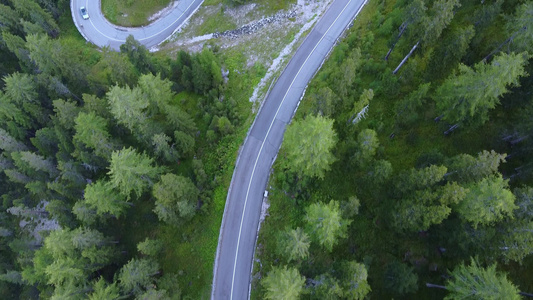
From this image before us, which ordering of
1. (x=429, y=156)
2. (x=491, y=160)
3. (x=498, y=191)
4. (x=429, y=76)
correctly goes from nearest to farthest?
(x=498, y=191) < (x=491, y=160) < (x=429, y=156) < (x=429, y=76)

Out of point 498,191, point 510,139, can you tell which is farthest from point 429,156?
point 510,139

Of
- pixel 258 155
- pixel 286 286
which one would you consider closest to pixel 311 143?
pixel 258 155

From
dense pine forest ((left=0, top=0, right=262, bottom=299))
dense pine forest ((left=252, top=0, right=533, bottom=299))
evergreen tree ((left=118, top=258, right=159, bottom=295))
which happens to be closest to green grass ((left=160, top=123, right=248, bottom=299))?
dense pine forest ((left=0, top=0, right=262, bottom=299))

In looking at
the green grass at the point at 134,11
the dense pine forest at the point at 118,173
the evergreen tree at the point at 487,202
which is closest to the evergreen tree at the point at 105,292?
the dense pine forest at the point at 118,173

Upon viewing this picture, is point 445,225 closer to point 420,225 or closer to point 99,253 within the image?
point 420,225

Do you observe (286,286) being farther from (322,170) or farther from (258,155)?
(258,155)

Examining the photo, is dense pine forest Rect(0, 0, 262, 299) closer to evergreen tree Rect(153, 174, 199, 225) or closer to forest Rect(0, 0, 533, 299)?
evergreen tree Rect(153, 174, 199, 225)
